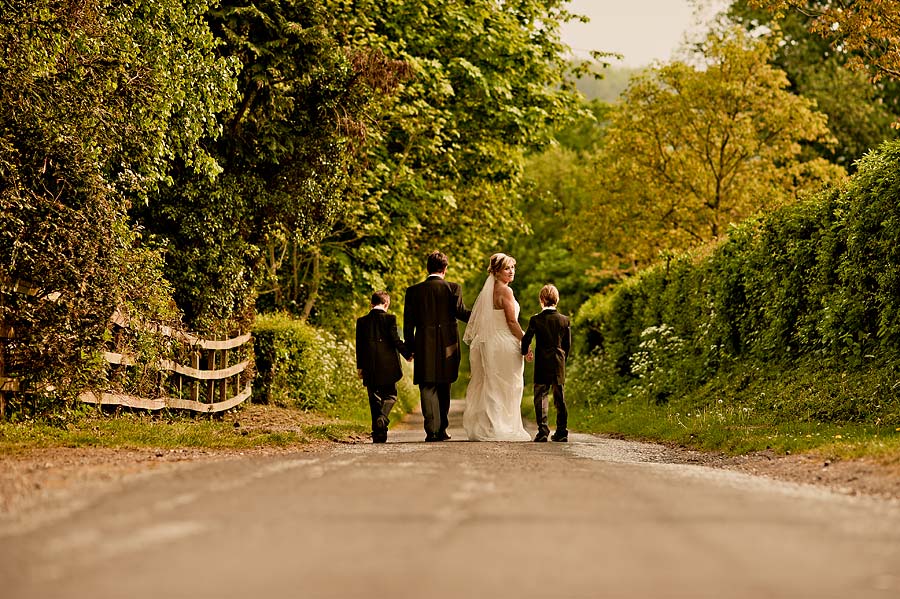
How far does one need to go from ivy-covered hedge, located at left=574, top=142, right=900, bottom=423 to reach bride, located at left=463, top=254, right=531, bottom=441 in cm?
371

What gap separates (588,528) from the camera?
5168mm

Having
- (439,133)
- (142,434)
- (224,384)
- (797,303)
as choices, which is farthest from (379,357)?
(439,133)

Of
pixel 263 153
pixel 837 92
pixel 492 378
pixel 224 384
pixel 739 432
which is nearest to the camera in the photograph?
pixel 739 432

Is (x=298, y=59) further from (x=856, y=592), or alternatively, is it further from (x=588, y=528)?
(x=856, y=592)

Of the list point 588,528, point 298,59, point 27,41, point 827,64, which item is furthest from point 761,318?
point 827,64

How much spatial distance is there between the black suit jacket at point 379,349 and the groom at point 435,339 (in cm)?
21

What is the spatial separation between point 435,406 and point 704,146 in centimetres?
2526

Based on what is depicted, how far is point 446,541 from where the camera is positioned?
4824mm

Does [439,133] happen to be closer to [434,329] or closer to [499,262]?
[499,262]

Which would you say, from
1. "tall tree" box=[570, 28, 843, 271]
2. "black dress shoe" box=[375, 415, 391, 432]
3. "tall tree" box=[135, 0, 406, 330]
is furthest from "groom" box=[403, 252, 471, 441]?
"tall tree" box=[570, 28, 843, 271]

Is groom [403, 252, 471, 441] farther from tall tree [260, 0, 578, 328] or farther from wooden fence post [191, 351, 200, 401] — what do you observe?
tall tree [260, 0, 578, 328]

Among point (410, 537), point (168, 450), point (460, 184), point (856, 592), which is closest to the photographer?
point (856, 592)

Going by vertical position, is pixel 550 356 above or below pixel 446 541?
above

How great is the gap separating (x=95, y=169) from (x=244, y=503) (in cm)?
835
